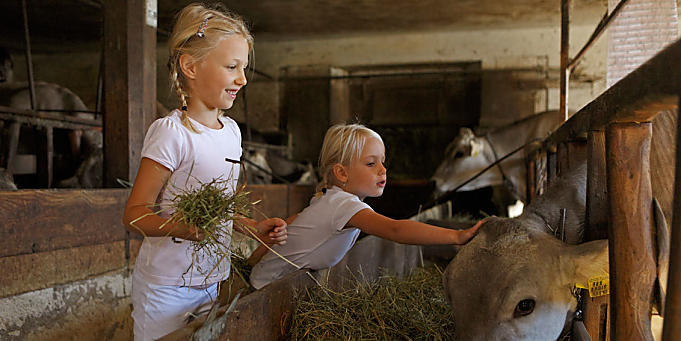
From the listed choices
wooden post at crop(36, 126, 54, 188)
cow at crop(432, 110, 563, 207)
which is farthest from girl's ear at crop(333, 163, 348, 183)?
cow at crop(432, 110, 563, 207)

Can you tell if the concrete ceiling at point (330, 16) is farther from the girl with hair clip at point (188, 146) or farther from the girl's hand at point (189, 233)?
the girl's hand at point (189, 233)

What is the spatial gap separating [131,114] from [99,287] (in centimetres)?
115

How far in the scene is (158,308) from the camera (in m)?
1.62

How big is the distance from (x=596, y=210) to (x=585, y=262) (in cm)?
26

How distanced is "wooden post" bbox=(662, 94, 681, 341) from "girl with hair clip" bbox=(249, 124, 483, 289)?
911 mm

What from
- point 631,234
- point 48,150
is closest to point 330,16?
point 48,150

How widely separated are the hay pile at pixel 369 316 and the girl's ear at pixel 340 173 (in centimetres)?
44

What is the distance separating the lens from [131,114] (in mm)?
3391

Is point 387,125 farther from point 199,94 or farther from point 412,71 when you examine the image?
point 199,94

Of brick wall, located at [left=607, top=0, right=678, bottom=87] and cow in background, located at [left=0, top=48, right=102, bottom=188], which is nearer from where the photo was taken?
brick wall, located at [left=607, top=0, right=678, bottom=87]

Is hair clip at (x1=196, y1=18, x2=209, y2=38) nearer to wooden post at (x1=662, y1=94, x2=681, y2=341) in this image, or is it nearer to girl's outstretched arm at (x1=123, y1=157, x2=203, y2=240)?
girl's outstretched arm at (x1=123, y1=157, x2=203, y2=240)

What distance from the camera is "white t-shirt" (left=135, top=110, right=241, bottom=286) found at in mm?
1554

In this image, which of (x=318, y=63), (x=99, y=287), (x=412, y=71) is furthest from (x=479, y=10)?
(x=99, y=287)

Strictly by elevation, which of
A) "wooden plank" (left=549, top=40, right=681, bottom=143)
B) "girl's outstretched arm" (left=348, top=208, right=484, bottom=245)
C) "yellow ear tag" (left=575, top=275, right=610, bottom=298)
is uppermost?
"wooden plank" (left=549, top=40, right=681, bottom=143)
